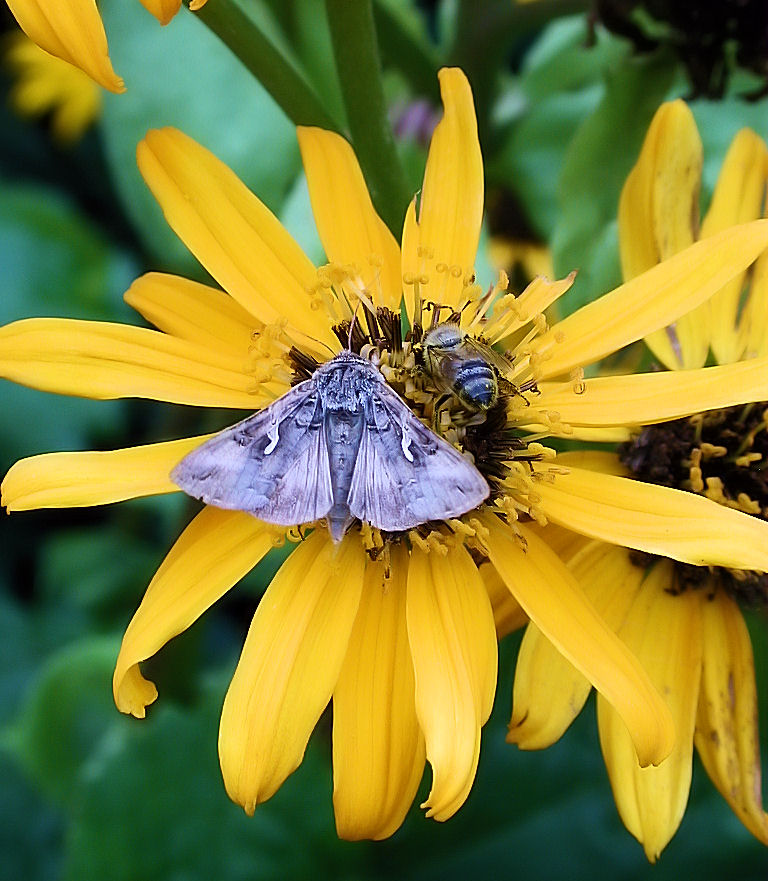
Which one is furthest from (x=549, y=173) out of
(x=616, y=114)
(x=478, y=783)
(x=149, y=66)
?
(x=478, y=783)

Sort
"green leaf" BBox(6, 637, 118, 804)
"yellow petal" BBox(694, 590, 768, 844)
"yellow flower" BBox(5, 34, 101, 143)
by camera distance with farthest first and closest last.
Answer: "yellow flower" BBox(5, 34, 101, 143)
"green leaf" BBox(6, 637, 118, 804)
"yellow petal" BBox(694, 590, 768, 844)

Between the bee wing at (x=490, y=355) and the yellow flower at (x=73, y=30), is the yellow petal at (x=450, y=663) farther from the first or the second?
the yellow flower at (x=73, y=30)

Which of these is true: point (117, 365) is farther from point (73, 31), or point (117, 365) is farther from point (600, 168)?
point (600, 168)

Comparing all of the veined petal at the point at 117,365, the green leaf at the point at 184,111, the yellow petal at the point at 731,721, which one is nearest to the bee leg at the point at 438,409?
the veined petal at the point at 117,365

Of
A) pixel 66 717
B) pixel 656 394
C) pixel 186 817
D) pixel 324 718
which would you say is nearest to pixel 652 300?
pixel 656 394

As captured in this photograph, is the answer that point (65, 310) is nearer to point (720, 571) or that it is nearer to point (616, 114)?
point (616, 114)

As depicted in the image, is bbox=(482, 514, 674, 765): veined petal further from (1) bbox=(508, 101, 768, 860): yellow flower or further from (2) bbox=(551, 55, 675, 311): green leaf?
(2) bbox=(551, 55, 675, 311): green leaf

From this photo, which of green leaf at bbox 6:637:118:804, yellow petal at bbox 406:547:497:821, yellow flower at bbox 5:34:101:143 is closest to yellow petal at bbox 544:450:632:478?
yellow petal at bbox 406:547:497:821
